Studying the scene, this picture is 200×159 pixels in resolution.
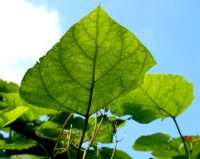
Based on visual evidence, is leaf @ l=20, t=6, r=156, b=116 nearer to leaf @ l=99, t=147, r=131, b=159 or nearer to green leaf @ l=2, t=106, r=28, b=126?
green leaf @ l=2, t=106, r=28, b=126

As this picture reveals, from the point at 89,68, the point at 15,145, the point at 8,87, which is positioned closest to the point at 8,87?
the point at 8,87

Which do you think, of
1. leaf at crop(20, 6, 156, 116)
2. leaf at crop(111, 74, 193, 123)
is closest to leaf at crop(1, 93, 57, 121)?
leaf at crop(111, 74, 193, 123)

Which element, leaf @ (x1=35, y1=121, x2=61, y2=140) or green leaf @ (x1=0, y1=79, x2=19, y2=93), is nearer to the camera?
leaf @ (x1=35, y1=121, x2=61, y2=140)

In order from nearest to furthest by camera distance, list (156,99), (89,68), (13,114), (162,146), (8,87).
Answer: (89,68), (156,99), (13,114), (162,146), (8,87)

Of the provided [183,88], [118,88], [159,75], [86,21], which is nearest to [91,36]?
[86,21]

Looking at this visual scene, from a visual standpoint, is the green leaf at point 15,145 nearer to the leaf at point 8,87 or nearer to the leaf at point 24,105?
the leaf at point 24,105

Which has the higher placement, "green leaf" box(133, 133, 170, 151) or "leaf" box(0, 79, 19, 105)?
"leaf" box(0, 79, 19, 105)

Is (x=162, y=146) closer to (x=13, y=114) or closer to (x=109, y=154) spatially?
(x=109, y=154)
